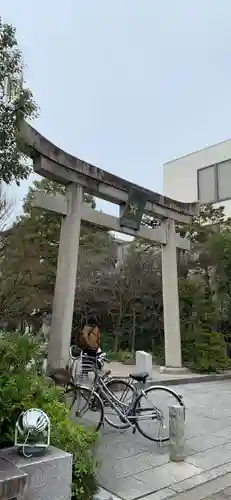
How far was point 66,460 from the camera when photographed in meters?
3.03

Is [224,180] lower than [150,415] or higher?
higher

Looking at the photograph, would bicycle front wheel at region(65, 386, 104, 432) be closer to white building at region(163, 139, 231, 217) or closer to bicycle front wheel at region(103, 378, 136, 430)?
bicycle front wheel at region(103, 378, 136, 430)

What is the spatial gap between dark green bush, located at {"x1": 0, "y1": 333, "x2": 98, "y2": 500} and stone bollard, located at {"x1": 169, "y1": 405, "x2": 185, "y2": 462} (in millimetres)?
1358

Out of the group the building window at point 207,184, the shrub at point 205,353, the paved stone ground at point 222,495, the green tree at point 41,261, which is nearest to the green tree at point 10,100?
the green tree at point 41,261

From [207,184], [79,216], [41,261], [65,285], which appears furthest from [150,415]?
[207,184]

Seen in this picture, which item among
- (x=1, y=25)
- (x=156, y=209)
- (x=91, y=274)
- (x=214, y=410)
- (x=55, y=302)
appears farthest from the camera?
(x=91, y=274)

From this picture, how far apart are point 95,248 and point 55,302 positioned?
7783 mm

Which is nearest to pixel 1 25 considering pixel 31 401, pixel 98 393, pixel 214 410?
pixel 31 401

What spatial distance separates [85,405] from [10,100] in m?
4.37

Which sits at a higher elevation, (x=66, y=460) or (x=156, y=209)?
(x=156, y=209)

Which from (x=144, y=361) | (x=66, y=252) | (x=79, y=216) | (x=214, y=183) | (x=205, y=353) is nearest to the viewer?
(x=66, y=252)

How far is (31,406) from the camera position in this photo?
A: 3414mm

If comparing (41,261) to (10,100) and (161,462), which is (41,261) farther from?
(161,462)

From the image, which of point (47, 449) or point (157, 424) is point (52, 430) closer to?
point (47, 449)
